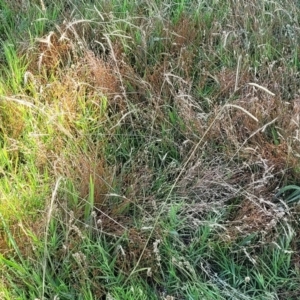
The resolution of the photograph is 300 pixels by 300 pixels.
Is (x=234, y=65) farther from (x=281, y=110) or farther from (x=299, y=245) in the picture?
(x=299, y=245)

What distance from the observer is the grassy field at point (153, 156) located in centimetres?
167

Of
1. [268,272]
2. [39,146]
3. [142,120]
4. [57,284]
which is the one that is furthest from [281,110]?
[57,284]

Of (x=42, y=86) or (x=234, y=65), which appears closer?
(x=42, y=86)

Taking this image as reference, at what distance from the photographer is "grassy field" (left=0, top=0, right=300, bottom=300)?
5.47ft

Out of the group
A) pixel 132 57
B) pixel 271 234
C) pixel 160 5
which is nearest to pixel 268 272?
Result: pixel 271 234

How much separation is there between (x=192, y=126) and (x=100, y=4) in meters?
0.99

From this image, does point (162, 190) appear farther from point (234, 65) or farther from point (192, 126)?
point (234, 65)

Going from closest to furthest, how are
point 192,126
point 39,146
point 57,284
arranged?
point 57,284 → point 39,146 → point 192,126

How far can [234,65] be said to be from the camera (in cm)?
245

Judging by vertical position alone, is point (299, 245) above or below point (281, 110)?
below

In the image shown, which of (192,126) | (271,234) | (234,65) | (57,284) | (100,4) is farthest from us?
(100,4)

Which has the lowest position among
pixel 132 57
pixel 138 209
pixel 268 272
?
pixel 268 272

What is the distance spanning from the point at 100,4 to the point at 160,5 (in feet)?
1.02

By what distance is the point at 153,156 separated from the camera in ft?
6.73
